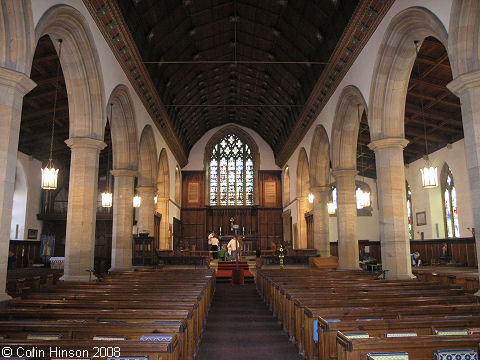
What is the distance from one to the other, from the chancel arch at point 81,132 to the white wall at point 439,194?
44.6 feet

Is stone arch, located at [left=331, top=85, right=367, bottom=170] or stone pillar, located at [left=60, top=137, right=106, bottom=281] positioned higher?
stone arch, located at [left=331, top=85, right=367, bottom=170]

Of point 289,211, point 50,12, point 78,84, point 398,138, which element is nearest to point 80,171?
point 78,84

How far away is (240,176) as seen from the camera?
26234mm

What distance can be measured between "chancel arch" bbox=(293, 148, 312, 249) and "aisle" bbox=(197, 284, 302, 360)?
1036cm

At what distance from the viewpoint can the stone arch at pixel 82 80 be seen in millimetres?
8094

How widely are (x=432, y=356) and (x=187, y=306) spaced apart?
9.08 feet

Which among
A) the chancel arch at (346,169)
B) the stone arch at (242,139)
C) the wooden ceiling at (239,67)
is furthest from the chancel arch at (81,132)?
the stone arch at (242,139)

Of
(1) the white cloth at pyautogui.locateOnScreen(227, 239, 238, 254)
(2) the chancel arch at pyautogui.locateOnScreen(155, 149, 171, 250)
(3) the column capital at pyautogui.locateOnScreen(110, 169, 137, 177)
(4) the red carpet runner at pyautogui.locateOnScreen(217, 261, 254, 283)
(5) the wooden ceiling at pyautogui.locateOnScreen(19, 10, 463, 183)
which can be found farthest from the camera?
(2) the chancel arch at pyautogui.locateOnScreen(155, 149, 171, 250)

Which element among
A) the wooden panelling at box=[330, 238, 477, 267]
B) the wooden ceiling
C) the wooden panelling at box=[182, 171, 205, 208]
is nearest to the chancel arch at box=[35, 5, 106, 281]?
the wooden ceiling

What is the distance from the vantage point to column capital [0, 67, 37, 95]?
531cm

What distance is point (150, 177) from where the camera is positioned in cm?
1558

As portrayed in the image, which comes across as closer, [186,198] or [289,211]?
[289,211]

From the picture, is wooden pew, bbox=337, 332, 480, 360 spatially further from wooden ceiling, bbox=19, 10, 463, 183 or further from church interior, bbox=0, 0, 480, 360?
wooden ceiling, bbox=19, 10, 463, 183

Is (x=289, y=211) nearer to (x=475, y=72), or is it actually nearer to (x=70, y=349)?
(x=475, y=72)
